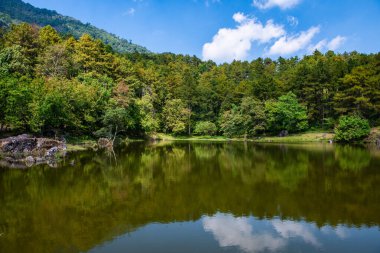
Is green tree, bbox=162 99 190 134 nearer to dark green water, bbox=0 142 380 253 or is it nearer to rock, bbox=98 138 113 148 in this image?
rock, bbox=98 138 113 148

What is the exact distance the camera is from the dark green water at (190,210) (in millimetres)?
11203

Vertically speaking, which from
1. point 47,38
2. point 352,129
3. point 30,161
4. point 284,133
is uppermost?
point 47,38

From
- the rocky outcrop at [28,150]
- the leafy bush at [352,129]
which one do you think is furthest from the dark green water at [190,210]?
the leafy bush at [352,129]

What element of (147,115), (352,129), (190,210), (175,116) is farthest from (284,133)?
(190,210)

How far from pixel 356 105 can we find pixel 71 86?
49977 mm

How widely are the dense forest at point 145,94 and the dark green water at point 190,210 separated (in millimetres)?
19820

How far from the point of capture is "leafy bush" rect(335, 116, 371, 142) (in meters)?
53.3

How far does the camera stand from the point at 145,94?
77500mm

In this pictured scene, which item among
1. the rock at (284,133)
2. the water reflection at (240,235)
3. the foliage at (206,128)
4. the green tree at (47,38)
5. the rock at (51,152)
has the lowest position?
the water reflection at (240,235)

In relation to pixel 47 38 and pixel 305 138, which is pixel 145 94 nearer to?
pixel 47 38

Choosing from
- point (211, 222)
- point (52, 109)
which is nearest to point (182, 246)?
point (211, 222)

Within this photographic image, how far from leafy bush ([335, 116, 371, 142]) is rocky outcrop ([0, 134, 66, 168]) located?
43349 mm

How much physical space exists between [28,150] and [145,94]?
4414cm

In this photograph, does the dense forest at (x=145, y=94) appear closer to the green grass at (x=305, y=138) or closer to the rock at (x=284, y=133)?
the rock at (x=284, y=133)
